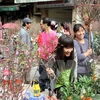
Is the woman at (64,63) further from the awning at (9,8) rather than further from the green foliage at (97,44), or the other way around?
the awning at (9,8)

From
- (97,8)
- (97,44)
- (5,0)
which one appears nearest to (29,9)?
(5,0)

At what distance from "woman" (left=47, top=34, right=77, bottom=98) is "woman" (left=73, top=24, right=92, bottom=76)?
48 cm

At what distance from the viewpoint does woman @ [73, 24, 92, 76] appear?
4.93 m

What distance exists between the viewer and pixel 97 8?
15.8ft

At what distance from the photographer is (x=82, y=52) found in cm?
503

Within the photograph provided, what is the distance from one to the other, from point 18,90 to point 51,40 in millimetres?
832

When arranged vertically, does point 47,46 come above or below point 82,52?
above

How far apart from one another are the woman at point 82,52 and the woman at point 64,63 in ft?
1.58

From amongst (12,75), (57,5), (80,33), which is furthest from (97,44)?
(57,5)

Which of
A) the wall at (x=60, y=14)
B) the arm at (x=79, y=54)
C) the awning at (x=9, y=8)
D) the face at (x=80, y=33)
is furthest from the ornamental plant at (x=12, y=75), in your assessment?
the awning at (x=9, y=8)

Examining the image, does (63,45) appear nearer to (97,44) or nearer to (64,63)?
(64,63)

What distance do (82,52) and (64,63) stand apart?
71 cm

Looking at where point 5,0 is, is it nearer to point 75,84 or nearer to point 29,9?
point 29,9

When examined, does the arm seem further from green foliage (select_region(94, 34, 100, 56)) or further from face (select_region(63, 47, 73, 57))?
green foliage (select_region(94, 34, 100, 56))
